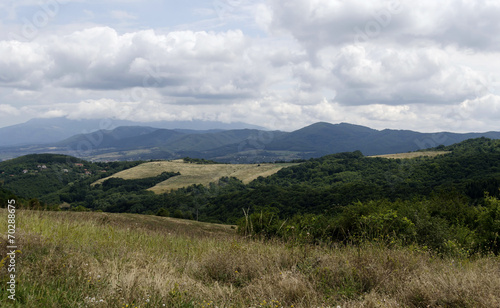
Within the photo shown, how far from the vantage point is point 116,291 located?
4539mm

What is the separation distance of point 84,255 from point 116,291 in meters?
1.91

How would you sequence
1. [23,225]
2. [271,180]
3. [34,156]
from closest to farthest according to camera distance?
[23,225], [271,180], [34,156]

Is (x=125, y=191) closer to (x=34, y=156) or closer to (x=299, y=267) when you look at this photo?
(x=34, y=156)

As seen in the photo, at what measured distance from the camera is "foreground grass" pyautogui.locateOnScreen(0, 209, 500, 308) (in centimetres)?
455

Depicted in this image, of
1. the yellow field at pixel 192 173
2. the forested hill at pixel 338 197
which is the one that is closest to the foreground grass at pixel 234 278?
the forested hill at pixel 338 197

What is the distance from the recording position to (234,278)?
231 inches

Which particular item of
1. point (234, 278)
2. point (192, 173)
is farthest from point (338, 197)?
point (192, 173)

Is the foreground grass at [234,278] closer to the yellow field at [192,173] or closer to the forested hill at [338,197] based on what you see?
the forested hill at [338,197]

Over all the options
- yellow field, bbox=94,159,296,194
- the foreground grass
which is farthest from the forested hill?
yellow field, bbox=94,159,296,194

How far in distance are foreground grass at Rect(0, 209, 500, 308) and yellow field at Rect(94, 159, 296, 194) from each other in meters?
129

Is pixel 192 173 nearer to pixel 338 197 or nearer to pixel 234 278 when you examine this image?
pixel 338 197

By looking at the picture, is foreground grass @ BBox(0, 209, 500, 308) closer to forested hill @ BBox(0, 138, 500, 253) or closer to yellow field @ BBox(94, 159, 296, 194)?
forested hill @ BBox(0, 138, 500, 253)

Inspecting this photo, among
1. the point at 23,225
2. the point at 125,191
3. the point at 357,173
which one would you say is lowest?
the point at 125,191

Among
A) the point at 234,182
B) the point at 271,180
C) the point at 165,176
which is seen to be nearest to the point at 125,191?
the point at 165,176
